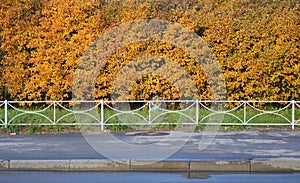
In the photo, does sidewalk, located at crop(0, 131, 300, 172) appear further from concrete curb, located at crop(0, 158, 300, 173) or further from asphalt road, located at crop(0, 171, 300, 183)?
asphalt road, located at crop(0, 171, 300, 183)

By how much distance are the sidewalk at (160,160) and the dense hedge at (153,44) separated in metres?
3.26

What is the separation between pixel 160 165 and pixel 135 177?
2.48ft

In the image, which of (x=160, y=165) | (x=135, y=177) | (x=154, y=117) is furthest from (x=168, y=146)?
(x=154, y=117)

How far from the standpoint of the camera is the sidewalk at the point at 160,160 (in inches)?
377

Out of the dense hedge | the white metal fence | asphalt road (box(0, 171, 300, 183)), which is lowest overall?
asphalt road (box(0, 171, 300, 183))

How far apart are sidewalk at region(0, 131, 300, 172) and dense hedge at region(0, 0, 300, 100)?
3260 millimetres

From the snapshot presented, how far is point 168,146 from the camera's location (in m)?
11.4

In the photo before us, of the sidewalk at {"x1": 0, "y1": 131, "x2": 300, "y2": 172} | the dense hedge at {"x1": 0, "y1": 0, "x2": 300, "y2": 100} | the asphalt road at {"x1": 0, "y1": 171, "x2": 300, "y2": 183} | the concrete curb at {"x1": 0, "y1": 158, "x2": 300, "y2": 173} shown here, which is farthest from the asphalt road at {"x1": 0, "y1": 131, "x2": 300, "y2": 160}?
the dense hedge at {"x1": 0, "y1": 0, "x2": 300, "y2": 100}

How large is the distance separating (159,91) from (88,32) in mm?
2366

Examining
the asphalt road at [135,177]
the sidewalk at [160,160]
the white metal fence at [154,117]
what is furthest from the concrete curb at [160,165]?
the white metal fence at [154,117]

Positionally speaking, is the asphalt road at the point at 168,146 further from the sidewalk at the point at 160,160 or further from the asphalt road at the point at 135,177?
the asphalt road at the point at 135,177

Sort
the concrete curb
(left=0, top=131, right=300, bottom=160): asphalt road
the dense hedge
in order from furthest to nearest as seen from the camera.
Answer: the dense hedge → (left=0, top=131, right=300, bottom=160): asphalt road → the concrete curb

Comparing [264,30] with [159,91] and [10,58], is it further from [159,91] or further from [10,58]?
[10,58]

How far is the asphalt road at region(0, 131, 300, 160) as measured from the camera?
33.6 ft
